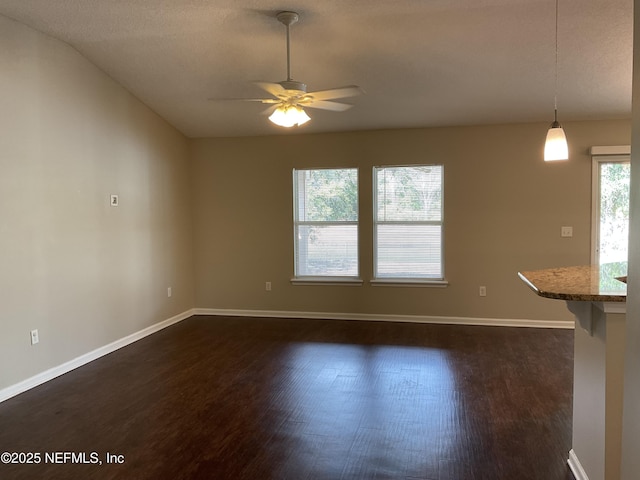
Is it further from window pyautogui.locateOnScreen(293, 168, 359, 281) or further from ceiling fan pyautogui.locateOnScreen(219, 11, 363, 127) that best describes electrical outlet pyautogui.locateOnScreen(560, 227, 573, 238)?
ceiling fan pyautogui.locateOnScreen(219, 11, 363, 127)

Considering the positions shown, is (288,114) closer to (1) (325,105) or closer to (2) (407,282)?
(1) (325,105)

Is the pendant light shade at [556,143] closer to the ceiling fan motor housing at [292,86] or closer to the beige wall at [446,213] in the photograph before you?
the ceiling fan motor housing at [292,86]

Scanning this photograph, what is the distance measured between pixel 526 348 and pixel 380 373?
1616 millimetres

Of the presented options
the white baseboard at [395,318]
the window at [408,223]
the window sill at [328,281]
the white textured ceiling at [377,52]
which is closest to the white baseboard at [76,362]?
the white baseboard at [395,318]

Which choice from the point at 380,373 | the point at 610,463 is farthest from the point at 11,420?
the point at 610,463

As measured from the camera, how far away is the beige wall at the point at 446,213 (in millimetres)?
→ 5234

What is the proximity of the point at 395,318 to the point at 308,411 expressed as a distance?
2.75m

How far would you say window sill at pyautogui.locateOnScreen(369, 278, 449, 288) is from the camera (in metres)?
5.52

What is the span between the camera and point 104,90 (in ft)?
14.8

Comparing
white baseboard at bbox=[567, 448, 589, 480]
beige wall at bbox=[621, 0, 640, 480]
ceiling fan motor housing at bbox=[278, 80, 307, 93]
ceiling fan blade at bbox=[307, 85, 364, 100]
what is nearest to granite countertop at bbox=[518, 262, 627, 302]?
beige wall at bbox=[621, 0, 640, 480]

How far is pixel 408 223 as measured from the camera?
5.61 metres

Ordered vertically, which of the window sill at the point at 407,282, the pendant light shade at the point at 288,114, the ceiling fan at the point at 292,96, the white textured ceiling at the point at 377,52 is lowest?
the window sill at the point at 407,282

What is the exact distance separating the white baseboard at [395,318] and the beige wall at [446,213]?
5 cm

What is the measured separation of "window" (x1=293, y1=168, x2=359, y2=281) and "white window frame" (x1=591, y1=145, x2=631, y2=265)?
8.58 ft
